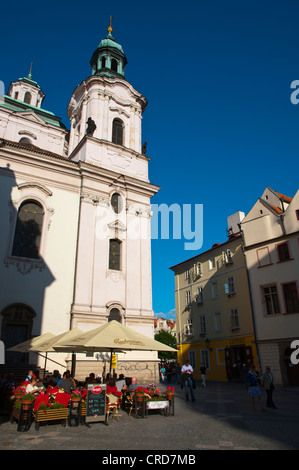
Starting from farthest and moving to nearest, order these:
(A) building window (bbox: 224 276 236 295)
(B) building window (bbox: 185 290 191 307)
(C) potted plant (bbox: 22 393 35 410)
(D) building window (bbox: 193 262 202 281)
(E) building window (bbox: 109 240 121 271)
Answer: (B) building window (bbox: 185 290 191 307) → (D) building window (bbox: 193 262 202 281) → (A) building window (bbox: 224 276 236 295) → (E) building window (bbox: 109 240 121 271) → (C) potted plant (bbox: 22 393 35 410)

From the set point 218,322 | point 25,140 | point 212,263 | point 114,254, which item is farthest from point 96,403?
point 212,263

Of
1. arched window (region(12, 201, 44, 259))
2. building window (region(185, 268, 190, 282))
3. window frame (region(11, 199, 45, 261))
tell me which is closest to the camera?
window frame (region(11, 199, 45, 261))

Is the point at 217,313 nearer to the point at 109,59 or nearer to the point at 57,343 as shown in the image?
the point at 57,343

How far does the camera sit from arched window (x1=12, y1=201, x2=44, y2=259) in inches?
830

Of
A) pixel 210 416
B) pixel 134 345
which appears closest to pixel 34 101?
pixel 134 345

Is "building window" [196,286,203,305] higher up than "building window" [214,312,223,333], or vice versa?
"building window" [196,286,203,305]

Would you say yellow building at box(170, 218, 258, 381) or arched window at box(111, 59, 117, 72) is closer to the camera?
yellow building at box(170, 218, 258, 381)

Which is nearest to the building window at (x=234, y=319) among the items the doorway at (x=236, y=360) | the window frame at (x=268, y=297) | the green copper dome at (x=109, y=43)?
the doorway at (x=236, y=360)

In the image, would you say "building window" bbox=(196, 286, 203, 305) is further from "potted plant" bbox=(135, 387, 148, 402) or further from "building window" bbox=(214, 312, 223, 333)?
"potted plant" bbox=(135, 387, 148, 402)

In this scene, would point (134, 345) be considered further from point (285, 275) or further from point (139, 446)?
point (285, 275)

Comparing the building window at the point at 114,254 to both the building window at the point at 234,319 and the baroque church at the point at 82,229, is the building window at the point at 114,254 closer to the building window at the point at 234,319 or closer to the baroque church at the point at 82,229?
the baroque church at the point at 82,229

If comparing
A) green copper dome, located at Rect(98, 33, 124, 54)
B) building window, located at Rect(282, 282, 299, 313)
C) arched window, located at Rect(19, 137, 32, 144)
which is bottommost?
building window, located at Rect(282, 282, 299, 313)

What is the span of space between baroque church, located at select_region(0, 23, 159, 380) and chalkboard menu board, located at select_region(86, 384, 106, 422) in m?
10.5

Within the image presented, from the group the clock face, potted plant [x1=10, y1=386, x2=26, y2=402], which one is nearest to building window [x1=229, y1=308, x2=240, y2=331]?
the clock face
